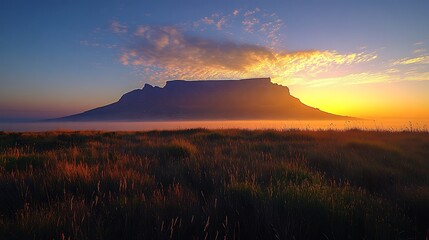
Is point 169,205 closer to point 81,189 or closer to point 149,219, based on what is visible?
point 149,219

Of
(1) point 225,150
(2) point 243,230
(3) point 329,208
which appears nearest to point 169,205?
(2) point 243,230

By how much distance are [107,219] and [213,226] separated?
1.01m

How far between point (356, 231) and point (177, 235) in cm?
170

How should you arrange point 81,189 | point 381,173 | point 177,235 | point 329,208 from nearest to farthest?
point 177,235
point 329,208
point 81,189
point 381,173

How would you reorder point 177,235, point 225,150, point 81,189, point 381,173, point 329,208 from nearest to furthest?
point 177,235 → point 329,208 → point 81,189 → point 381,173 → point 225,150

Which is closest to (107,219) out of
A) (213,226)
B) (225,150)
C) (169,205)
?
(169,205)

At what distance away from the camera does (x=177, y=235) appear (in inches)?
90.8

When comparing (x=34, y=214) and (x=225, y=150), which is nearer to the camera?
(x=34, y=214)

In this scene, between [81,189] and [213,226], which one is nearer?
[213,226]

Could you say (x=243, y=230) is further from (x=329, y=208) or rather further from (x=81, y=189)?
(x=81, y=189)

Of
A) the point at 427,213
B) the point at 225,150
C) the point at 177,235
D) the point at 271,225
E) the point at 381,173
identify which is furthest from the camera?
the point at 225,150

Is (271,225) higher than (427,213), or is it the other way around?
(271,225)

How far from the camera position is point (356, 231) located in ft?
8.30

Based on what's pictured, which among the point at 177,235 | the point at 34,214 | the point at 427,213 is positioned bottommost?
the point at 427,213
